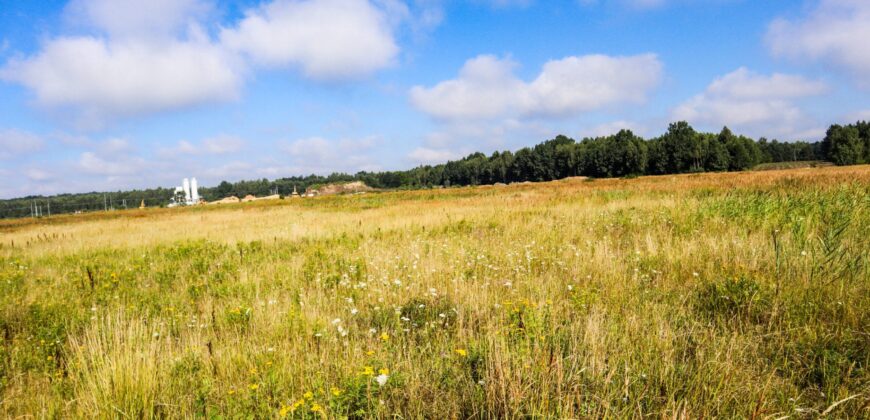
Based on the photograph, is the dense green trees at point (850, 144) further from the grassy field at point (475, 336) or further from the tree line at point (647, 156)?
the grassy field at point (475, 336)

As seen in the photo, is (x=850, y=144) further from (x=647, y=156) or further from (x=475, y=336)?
(x=475, y=336)

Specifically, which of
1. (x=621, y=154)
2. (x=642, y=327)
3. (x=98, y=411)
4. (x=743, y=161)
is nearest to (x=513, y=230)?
(x=642, y=327)

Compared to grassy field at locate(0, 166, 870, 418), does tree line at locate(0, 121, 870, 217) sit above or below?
above

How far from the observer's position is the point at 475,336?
360 cm

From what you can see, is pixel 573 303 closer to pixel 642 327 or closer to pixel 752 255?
pixel 642 327

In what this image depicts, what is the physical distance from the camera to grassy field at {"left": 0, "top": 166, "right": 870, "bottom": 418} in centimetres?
244

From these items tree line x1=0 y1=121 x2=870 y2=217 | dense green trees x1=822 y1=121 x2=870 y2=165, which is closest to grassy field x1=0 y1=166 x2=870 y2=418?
tree line x1=0 y1=121 x2=870 y2=217

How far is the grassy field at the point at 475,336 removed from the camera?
2443 mm

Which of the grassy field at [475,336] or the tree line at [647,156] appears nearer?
the grassy field at [475,336]

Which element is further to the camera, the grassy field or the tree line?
the tree line

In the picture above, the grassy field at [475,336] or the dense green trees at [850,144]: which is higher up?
the dense green trees at [850,144]

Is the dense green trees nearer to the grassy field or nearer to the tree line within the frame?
the tree line

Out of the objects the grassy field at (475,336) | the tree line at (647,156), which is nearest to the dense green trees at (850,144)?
the tree line at (647,156)

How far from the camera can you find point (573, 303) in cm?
418
